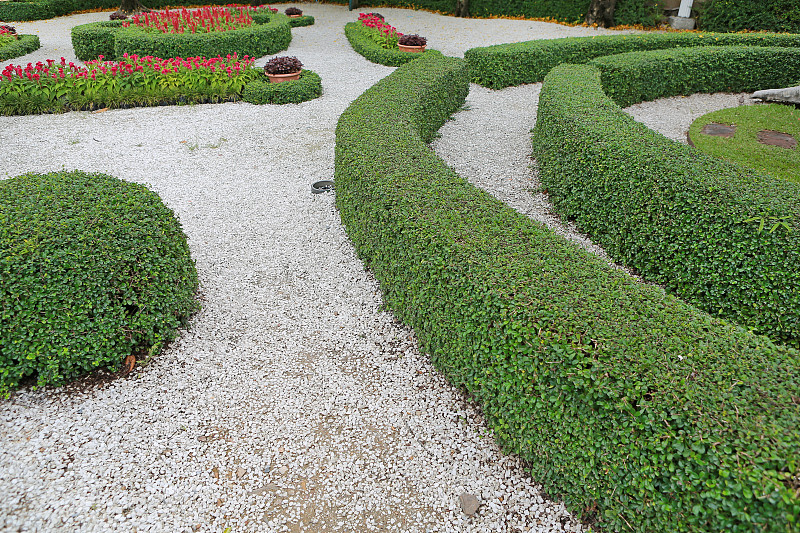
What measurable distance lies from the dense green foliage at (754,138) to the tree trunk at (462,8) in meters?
12.9

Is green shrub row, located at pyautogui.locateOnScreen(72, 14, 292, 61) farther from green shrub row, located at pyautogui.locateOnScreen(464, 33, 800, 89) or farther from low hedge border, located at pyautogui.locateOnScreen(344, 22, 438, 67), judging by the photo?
green shrub row, located at pyautogui.locateOnScreen(464, 33, 800, 89)

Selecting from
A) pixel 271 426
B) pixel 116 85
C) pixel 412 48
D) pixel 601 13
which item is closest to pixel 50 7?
pixel 116 85

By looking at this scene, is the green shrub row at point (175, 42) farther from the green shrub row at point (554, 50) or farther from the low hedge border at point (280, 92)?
the green shrub row at point (554, 50)

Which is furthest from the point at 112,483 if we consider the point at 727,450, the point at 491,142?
the point at 491,142

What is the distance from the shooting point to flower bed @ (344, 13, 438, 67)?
12.2 metres

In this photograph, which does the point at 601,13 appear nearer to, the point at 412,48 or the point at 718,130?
the point at 412,48

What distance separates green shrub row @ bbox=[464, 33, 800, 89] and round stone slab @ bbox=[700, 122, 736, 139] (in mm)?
3880

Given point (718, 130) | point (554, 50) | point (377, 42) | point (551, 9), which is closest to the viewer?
point (718, 130)

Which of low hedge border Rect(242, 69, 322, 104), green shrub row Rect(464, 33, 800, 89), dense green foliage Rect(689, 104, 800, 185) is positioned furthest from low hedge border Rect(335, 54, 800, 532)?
green shrub row Rect(464, 33, 800, 89)

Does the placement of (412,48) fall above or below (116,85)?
above

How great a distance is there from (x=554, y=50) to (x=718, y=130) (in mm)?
4288

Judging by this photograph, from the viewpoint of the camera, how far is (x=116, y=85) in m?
9.27

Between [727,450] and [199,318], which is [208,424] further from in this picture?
[727,450]

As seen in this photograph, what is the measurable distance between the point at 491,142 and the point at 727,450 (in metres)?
6.56
